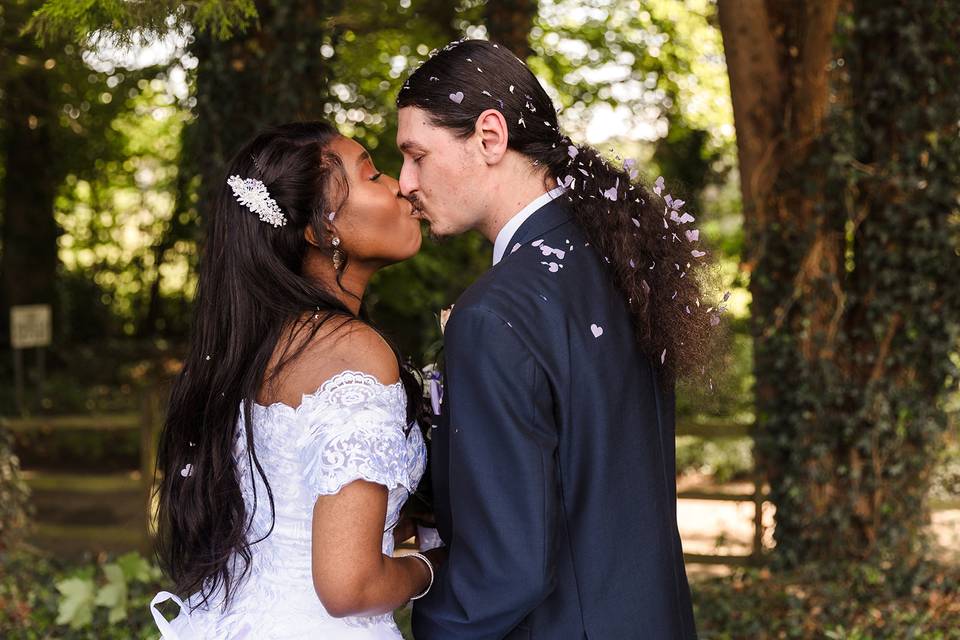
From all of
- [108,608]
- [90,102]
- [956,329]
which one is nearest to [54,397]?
[90,102]

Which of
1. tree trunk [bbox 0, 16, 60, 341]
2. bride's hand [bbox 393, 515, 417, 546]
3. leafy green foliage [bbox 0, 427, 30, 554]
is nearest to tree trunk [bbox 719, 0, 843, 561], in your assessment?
bride's hand [bbox 393, 515, 417, 546]

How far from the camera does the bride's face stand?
7.80ft

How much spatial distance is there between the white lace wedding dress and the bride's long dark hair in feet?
0.12

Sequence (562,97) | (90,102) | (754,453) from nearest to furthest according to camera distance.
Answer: (754,453), (562,97), (90,102)

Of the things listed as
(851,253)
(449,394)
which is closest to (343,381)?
(449,394)

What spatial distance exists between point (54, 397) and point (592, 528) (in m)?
12.5

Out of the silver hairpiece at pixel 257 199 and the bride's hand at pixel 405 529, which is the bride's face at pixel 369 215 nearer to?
the silver hairpiece at pixel 257 199

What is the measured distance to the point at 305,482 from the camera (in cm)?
211

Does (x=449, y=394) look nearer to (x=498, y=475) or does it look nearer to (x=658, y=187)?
(x=498, y=475)

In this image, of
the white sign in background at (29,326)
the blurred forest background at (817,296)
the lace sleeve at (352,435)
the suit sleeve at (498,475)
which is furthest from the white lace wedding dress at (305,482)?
the white sign in background at (29,326)

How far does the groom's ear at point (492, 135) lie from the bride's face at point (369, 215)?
1.51 ft

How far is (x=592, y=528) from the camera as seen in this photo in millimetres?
1823

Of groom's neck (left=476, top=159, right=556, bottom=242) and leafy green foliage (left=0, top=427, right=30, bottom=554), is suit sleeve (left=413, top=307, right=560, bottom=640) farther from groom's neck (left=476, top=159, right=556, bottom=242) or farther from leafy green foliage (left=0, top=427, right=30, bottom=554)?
leafy green foliage (left=0, top=427, right=30, bottom=554)

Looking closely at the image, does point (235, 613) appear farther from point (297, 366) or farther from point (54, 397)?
point (54, 397)
